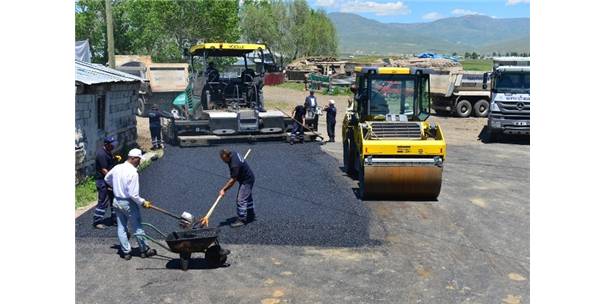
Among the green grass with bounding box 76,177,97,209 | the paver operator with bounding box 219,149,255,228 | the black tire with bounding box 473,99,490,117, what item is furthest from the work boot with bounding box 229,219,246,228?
the black tire with bounding box 473,99,490,117

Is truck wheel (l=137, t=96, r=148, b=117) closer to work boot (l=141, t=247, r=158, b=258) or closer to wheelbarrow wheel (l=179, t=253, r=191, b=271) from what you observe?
work boot (l=141, t=247, r=158, b=258)

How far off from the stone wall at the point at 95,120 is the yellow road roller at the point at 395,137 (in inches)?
238

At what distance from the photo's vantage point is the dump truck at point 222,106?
18.7 m

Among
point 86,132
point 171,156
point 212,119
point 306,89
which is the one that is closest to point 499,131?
point 212,119

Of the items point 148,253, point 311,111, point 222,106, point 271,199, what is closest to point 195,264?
point 148,253

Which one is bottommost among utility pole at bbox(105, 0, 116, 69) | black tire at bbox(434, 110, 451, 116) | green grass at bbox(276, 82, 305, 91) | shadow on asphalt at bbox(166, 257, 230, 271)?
shadow on asphalt at bbox(166, 257, 230, 271)

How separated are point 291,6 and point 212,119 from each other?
71.6m

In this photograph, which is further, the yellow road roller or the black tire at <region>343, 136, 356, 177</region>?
the black tire at <region>343, 136, 356, 177</region>

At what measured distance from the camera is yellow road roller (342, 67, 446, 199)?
1162 cm

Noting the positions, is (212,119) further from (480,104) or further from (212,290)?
(480,104)

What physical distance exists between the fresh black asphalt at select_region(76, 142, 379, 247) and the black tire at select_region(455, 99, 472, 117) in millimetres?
13278

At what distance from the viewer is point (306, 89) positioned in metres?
46.0

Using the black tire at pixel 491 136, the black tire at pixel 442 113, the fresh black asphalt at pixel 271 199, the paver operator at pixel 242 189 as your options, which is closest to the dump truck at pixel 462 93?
the black tire at pixel 442 113

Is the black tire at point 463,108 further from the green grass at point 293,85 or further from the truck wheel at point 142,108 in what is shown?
the green grass at point 293,85
